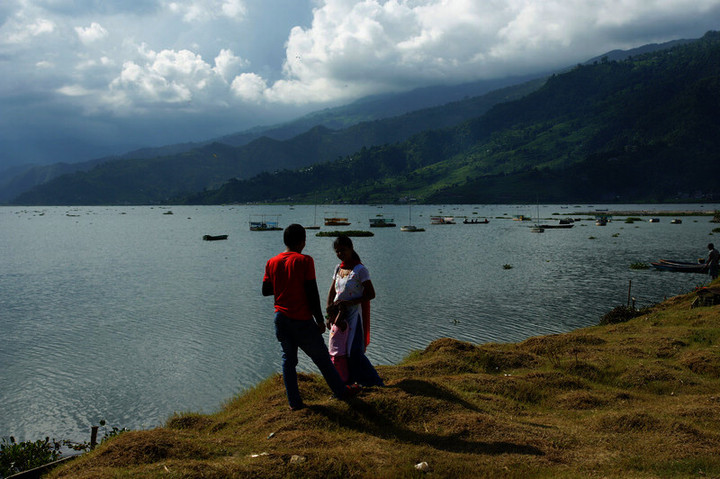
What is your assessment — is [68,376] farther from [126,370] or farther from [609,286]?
[609,286]

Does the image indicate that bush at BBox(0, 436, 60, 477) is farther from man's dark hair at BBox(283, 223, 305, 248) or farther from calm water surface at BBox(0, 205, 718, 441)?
man's dark hair at BBox(283, 223, 305, 248)

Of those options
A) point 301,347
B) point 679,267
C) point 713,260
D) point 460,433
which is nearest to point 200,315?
point 301,347

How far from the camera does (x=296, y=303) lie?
9.22 metres

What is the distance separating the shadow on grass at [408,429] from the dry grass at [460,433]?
0.02 metres

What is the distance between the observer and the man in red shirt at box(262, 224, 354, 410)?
9.15 meters

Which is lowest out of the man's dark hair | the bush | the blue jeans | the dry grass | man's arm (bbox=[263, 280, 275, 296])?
the bush

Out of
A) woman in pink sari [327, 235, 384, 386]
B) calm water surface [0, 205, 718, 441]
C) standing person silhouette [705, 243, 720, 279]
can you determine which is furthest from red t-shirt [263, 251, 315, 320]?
standing person silhouette [705, 243, 720, 279]

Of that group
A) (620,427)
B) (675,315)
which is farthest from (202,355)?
(675,315)

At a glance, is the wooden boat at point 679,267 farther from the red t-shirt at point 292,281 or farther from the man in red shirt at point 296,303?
the red t-shirt at point 292,281

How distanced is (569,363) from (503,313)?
18386mm

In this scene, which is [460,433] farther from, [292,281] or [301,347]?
[292,281]

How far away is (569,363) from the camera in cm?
1495

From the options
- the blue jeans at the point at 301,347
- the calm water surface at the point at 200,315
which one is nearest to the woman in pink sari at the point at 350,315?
the blue jeans at the point at 301,347

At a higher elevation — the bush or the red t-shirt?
the red t-shirt
